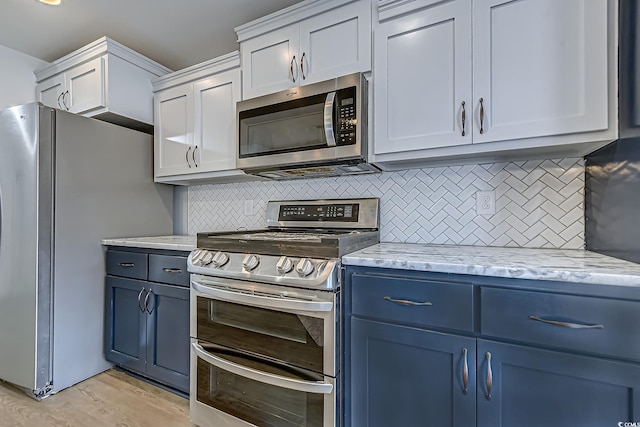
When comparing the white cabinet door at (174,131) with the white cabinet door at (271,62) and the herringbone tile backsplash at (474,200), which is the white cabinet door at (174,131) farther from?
the herringbone tile backsplash at (474,200)

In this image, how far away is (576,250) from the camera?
148 centimetres

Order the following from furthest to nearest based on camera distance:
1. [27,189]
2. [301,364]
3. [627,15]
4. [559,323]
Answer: [27,189] → [301,364] → [627,15] → [559,323]

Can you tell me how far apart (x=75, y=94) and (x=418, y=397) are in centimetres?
302

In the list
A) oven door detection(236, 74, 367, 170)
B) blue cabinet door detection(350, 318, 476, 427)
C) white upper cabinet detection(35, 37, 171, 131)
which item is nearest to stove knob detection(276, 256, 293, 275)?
blue cabinet door detection(350, 318, 476, 427)

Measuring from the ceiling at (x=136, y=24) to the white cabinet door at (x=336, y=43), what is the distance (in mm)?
408

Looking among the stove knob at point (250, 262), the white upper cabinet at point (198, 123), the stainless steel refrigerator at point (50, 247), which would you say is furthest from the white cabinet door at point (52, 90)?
the stove knob at point (250, 262)

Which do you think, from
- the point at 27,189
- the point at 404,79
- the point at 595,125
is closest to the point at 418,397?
the point at 595,125

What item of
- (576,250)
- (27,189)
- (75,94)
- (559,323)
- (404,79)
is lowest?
(559,323)

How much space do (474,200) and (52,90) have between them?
3.29m

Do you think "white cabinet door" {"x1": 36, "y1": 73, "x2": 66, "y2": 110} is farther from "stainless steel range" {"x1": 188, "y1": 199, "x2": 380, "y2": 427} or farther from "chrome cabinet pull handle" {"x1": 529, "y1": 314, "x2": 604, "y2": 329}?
"chrome cabinet pull handle" {"x1": 529, "y1": 314, "x2": 604, "y2": 329}

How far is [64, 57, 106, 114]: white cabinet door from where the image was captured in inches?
88.0

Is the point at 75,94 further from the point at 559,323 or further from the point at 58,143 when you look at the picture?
the point at 559,323

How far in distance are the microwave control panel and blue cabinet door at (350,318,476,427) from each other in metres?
0.89

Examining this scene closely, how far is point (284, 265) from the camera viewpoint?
1.34m
